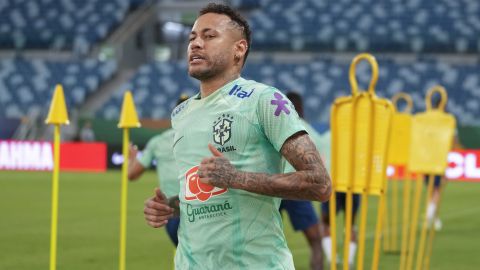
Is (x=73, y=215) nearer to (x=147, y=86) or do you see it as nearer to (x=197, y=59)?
(x=197, y=59)

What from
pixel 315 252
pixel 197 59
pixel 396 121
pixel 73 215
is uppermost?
pixel 197 59

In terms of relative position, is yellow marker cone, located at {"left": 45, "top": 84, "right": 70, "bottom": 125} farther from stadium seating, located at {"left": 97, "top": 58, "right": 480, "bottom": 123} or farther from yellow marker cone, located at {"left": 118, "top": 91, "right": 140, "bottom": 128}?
stadium seating, located at {"left": 97, "top": 58, "right": 480, "bottom": 123}

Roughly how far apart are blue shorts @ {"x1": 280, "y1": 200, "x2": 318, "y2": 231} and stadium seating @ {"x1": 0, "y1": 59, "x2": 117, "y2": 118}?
26.4 meters

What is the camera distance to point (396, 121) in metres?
10.7

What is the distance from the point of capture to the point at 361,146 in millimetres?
6465

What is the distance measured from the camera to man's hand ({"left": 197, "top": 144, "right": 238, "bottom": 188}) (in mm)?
3814

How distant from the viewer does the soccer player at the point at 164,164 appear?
28.6 ft

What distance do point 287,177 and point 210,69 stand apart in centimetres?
61

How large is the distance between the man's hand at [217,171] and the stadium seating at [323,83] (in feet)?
92.3

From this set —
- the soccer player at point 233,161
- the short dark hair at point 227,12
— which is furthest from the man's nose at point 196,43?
the short dark hair at point 227,12

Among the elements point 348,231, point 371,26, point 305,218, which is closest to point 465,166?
point 371,26

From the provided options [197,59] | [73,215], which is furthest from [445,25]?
[197,59]

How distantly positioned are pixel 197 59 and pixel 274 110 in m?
0.42

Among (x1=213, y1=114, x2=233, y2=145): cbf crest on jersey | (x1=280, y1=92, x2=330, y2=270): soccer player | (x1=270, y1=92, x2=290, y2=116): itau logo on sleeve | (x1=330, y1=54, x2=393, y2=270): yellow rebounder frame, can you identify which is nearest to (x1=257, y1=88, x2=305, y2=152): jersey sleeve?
(x1=270, y1=92, x2=290, y2=116): itau logo on sleeve
